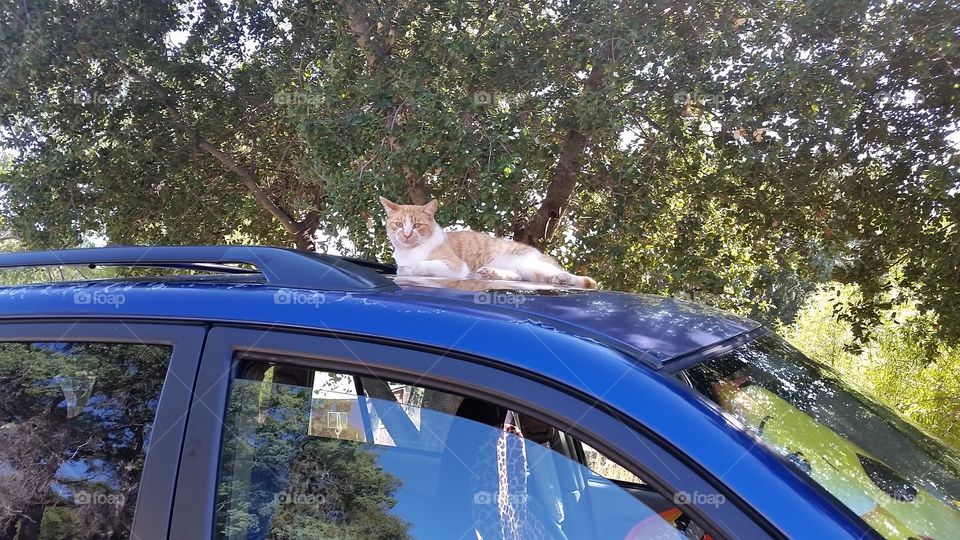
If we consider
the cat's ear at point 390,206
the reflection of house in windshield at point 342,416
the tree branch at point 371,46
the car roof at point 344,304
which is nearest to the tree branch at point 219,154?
the tree branch at point 371,46

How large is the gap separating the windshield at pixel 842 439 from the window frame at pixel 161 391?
961 mm

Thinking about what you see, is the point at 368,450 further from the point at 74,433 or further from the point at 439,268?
the point at 439,268

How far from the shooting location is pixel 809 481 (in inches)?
42.7

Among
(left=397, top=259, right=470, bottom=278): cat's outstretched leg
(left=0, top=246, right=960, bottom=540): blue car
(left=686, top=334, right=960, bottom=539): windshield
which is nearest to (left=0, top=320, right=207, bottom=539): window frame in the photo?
(left=0, top=246, right=960, bottom=540): blue car

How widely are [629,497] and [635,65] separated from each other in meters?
5.54

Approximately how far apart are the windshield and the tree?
4.35 m

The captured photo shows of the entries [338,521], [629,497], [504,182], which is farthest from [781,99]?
[338,521]

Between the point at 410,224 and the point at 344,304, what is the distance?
414cm

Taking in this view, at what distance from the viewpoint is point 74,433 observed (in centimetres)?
145

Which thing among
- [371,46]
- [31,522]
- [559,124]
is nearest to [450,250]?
[559,124]

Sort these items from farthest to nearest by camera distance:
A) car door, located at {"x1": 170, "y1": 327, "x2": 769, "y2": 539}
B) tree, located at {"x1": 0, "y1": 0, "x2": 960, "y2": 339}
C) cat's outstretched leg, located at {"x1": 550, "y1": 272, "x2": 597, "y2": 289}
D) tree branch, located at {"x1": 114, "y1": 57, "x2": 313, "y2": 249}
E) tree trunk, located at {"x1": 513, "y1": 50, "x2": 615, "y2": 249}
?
tree branch, located at {"x1": 114, "y1": 57, "x2": 313, "y2": 249} < tree trunk, located at {"x1": 513, "y1": 50, "x2": 615, "y2": 249} < tree, located at {"x1": 0, "y1": 0, "x2": 960, "y2": 339} < cat's outstretched leg, located at {"x1": 550, "y1": 272, "x2": 597, "y2": 289} < car door, located at {"x1": 170, "y1": 327, "x2": 769, "y2": 539}

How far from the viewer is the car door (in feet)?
4.03

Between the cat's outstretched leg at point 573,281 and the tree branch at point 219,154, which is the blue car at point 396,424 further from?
the tree branch at point 219,154

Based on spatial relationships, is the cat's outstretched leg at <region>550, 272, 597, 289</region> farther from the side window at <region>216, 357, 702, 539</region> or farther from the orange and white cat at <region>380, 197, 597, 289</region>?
the side window at <region>216, 357, 702, 539</region>
